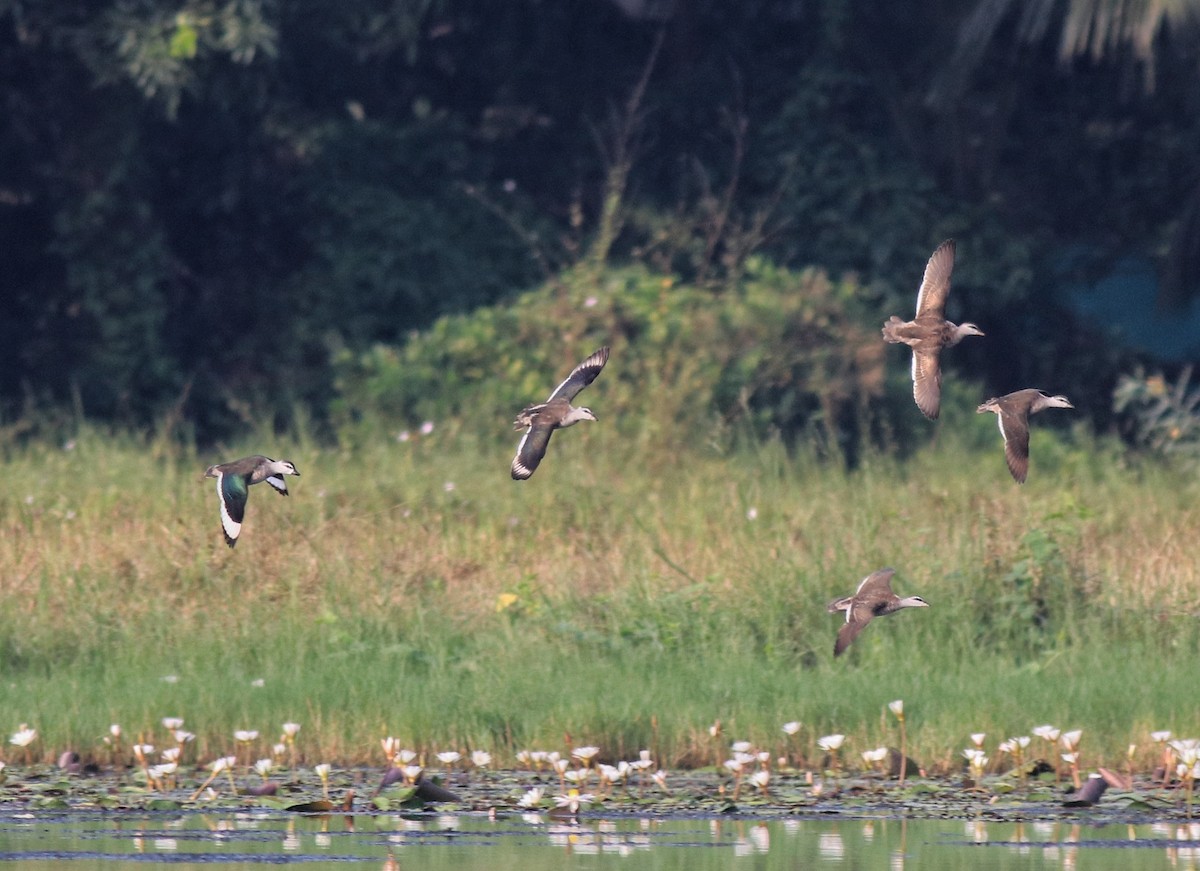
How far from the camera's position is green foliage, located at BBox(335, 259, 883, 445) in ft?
41.5

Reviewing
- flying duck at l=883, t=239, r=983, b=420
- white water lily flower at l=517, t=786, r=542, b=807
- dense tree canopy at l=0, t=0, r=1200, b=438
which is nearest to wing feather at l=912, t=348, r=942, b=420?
flying duck at l=883, t=239, r=983, b=420

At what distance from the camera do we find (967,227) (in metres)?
15.7

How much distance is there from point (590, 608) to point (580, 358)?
4.44 metres

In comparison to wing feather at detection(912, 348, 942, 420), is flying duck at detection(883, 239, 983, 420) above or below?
above

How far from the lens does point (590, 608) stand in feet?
28.0

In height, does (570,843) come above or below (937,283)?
below

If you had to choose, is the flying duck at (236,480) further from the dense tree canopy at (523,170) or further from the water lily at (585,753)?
the dense tree canopy at (523,170)

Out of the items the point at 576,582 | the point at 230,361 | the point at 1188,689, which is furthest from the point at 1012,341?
the point at 1188,689

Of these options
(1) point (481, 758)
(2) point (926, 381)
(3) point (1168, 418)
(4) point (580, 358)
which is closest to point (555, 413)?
(2) point (926, 381)

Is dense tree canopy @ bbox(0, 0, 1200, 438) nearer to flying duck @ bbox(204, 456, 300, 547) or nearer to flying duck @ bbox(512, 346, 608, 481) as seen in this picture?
flying duck @ bbox(512, 346, 608, 481)

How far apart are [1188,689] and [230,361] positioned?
9.94 m

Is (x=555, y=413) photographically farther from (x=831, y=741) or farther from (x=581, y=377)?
(x=831, y=741)

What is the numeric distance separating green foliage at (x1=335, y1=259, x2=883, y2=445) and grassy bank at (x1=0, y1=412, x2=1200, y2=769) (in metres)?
1.36

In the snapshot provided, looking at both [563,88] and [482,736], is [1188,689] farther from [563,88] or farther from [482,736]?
[563,88]
